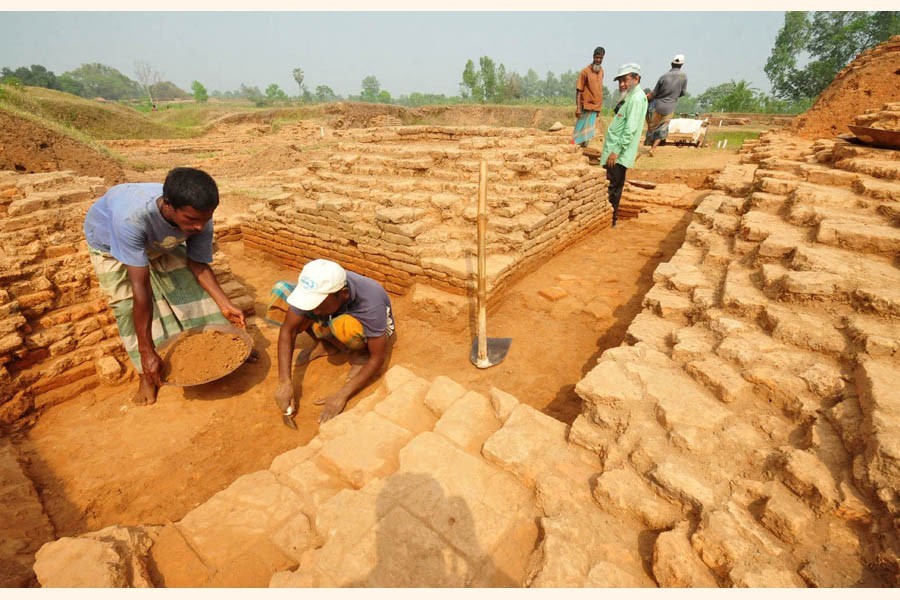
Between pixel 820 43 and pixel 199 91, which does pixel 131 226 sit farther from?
pixel 199 91

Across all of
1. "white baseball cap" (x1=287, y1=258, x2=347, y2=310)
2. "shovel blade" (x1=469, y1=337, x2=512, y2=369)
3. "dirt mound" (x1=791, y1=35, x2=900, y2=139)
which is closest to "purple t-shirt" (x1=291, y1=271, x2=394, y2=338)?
"white baseball cap" (x1=287, y1=258, x2=347, y2=310)

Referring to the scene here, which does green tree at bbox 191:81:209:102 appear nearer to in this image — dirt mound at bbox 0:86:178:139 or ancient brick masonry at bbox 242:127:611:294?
dirt mound at bbox 0:86:178:139

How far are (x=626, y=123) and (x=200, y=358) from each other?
5.73 m

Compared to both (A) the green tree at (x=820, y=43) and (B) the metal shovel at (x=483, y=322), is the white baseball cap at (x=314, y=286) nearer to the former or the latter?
(B) the metal shovel at (x=483, y=322)

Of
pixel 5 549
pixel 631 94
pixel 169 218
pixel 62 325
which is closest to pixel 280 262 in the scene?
pixel 62 325

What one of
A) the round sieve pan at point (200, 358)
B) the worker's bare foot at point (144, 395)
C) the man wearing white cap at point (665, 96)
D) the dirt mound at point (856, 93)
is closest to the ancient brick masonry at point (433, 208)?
the round sieve pan at point (200, 358)

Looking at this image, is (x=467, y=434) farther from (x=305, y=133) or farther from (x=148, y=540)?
(x=305, y=133)

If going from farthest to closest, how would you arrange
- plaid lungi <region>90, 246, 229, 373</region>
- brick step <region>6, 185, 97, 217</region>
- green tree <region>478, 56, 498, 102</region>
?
green tree <region>478, 56, 498, 102</region> < brick step <region>6, 185, 97, 217</region> < plaid lungi <region>90, 246, 229, 373</region>

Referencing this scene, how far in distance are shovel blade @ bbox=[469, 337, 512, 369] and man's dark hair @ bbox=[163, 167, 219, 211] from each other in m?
2.17

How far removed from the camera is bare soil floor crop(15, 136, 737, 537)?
237 centimetres

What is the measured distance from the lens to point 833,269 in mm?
2459

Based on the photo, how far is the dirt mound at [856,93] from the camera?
8133 millimetres

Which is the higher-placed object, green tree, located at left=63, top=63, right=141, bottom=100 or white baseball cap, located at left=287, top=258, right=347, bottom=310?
green tree, located at left=63, top=63, right=141, bottom=100

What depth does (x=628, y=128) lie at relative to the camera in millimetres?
5367
